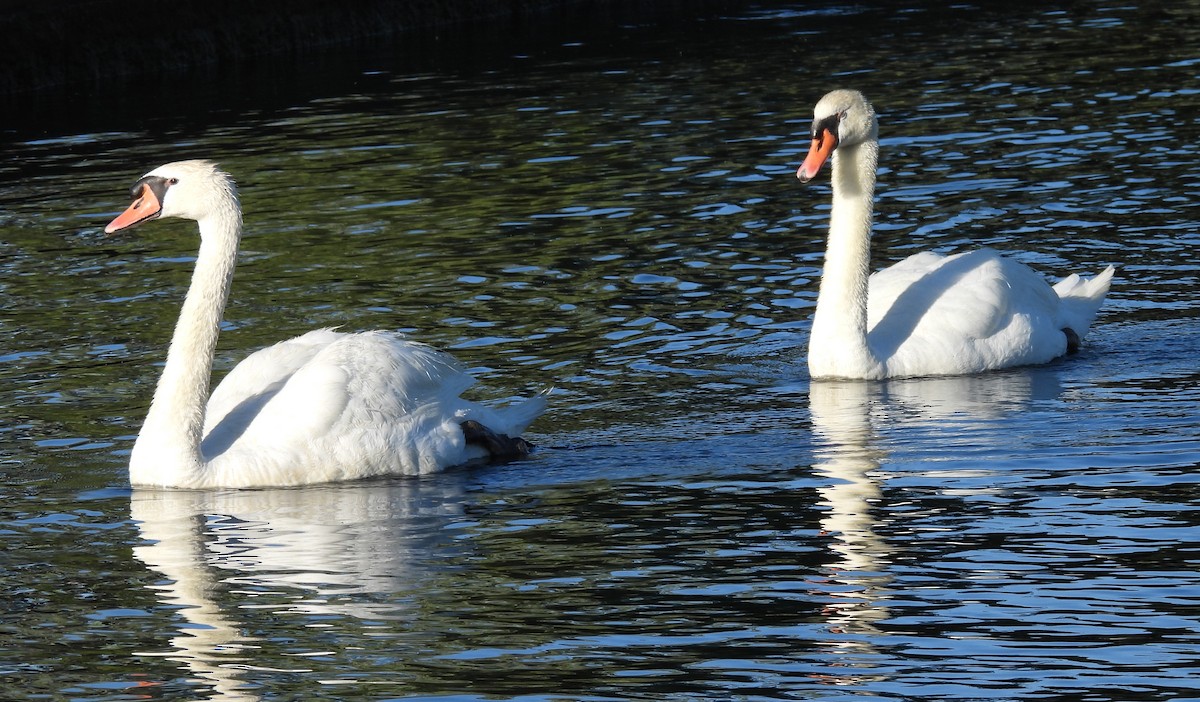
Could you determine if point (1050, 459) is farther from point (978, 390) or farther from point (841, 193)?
point (841, 193)

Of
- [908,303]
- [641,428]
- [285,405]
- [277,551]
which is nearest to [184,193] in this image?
[285,405]

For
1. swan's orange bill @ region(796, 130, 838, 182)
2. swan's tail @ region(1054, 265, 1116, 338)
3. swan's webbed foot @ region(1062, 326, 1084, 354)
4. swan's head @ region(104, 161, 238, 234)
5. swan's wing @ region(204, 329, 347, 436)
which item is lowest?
swan's webbed foot @ region(1062, 326, 1084, 354)

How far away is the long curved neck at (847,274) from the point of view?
12.2 m

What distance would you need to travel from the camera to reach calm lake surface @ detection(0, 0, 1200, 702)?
24.8 feet

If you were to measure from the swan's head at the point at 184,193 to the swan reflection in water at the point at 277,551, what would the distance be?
153 centimetres

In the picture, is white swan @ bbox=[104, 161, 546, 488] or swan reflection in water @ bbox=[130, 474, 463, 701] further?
white swan @ bbox=[104, 161, 546, 488]

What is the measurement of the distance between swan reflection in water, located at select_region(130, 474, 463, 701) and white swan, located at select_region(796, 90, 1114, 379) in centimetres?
290

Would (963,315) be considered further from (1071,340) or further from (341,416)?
(341,416)

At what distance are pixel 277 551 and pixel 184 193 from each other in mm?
2523

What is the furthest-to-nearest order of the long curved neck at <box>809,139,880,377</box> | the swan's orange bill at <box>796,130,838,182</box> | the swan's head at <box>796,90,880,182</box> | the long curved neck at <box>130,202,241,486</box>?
the swan's head at <box>796,90,880,182</box>
the long curved neck at <box>809,139,880,377</box>
the swan's orange bill at <box>796,130,838,182</box>
the long curved neck at <box>130,202,241,486</box>

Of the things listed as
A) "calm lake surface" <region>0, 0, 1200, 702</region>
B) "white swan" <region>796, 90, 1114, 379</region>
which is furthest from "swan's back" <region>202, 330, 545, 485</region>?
"white swan" <region>796, 90, 1114, 379</region>

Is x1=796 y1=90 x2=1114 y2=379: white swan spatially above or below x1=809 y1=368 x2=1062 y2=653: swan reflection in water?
above

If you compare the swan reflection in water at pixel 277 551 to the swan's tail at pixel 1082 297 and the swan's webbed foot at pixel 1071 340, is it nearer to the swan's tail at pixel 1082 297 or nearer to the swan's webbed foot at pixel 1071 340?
the swan's webbed foot at pixel 1071 340

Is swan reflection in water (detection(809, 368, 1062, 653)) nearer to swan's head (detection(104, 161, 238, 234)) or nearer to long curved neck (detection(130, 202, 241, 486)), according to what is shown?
long curved neck (detection(130, 202, 241, 486))
